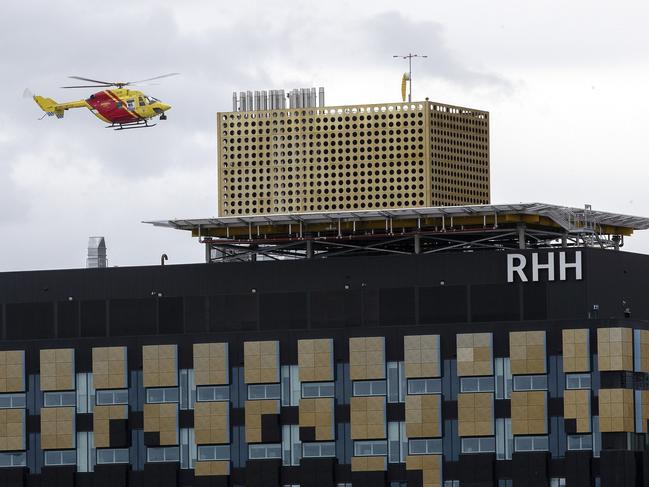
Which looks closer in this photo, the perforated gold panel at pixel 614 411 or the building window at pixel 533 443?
the perforated gold panel at pixel 614 411

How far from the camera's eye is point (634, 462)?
19738 cm

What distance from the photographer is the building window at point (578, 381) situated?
198500 mm

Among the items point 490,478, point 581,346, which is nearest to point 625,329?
point 581,346

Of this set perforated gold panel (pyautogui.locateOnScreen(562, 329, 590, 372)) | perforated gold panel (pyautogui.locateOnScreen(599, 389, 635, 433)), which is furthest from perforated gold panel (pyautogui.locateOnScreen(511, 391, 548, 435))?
perforated gold panel (pyautogui.locateOnScreen(599, 389, 635, 433))

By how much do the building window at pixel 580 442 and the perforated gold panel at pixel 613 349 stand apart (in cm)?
590

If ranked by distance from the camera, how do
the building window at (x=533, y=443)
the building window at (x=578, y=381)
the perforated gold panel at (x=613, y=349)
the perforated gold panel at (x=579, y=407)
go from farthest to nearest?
the building window at (x=533, y=443) < the building window at (x=578, y=381) < the perforated gold panel at (x=613, y=349) < the perforated gold panel at (x=579, y=407)

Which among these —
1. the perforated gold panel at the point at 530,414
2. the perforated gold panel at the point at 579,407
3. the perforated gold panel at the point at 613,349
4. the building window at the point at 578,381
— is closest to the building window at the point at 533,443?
the perforated gold panel at the point at 530,414

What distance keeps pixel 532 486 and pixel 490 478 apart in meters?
3.62

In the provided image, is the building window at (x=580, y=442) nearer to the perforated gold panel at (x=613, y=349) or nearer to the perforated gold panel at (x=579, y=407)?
the perforated gold panel at (x=579, y=407)

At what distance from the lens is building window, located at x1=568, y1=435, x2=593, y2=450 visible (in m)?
198

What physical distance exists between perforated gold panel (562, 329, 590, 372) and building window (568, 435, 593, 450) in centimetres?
553

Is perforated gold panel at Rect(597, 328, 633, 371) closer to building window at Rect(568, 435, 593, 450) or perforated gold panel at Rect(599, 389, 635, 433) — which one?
perforated gold panel at Rect(599, 389, 635, 433)

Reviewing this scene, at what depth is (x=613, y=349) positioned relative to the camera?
19800cm

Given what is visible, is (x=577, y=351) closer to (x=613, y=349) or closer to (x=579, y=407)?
(x=613, y=349)
